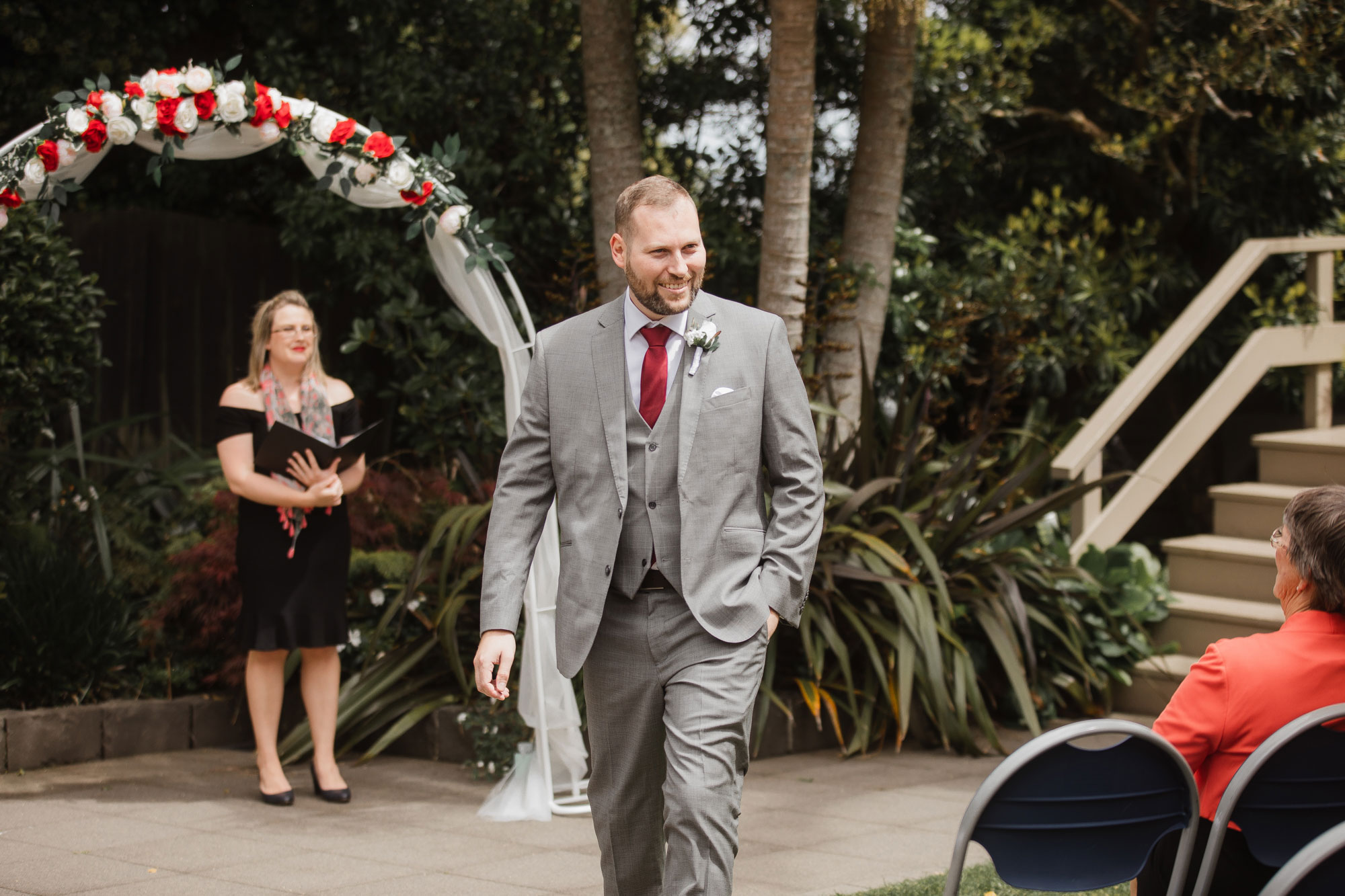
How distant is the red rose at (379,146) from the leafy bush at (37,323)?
186 cm

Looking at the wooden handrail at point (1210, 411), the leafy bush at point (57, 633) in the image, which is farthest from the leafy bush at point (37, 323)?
the wooden handrail at point (1210, 411)

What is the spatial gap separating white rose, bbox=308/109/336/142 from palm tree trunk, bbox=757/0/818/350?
78.4 inches

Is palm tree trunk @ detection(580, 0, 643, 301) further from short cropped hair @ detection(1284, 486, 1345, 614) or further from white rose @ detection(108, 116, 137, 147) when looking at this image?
short cropped hair @ detection(1284, 486, 1345, 614)

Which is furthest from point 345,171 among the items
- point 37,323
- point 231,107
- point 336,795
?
point 336,795

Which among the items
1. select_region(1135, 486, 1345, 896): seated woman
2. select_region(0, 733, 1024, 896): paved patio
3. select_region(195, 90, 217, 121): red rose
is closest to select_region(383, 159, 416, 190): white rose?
select_region(195, 90, 217, 121): red rose

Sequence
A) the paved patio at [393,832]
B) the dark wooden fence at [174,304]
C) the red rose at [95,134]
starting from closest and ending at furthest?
the paved patio at [393,832] → the red rose at [95,134] → the dark wooden fence at [174,304]

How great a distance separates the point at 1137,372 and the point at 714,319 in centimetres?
425

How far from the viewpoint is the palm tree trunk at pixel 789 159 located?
598cm

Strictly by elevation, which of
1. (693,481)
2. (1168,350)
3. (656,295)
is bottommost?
(693,481)

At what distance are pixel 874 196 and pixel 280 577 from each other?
3.43m

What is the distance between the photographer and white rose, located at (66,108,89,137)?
4.79 meters

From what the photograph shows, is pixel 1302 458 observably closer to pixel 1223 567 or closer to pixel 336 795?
pixel 1223 567

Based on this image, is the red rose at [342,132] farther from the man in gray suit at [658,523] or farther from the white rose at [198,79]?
the man in gray suit at [658,523]

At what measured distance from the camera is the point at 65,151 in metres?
4.84
